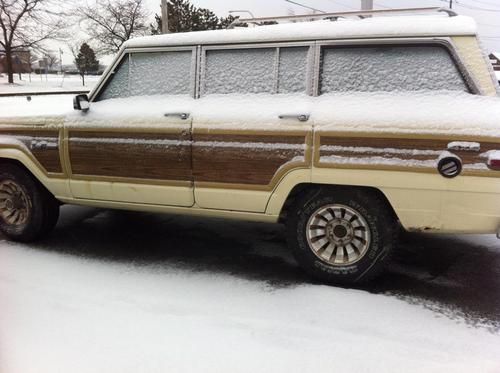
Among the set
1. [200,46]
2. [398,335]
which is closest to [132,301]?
[398,335]

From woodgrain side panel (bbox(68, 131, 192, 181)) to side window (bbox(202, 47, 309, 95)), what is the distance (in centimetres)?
54

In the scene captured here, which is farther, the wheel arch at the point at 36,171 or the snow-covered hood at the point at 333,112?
the wheel arch at the point at 36,171

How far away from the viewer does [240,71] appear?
159 inches

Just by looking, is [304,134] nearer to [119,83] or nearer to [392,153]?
[392,153]

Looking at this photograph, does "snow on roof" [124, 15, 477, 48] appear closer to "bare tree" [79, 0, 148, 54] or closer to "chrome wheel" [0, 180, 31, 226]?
"chrome wheel" [0, 180, 31, 226]

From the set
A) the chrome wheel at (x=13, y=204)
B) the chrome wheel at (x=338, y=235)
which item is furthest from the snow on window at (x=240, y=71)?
the chrome wheel at (x=13, y=204)

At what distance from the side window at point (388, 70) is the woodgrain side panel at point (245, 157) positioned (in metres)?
0.54

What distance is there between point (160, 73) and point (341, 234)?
2150 mm

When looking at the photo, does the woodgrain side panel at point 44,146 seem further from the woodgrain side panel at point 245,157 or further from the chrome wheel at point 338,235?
the chrome wheel at point 338,235

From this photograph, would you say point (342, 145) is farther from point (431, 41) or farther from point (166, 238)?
point (166, 238)

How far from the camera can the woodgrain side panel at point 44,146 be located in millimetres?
4512

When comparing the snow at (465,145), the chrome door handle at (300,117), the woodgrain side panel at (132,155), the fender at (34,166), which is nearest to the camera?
the snow at (465,145)

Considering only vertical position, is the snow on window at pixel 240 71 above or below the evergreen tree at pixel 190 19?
below

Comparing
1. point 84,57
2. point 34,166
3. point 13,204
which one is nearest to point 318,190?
point 34,166
